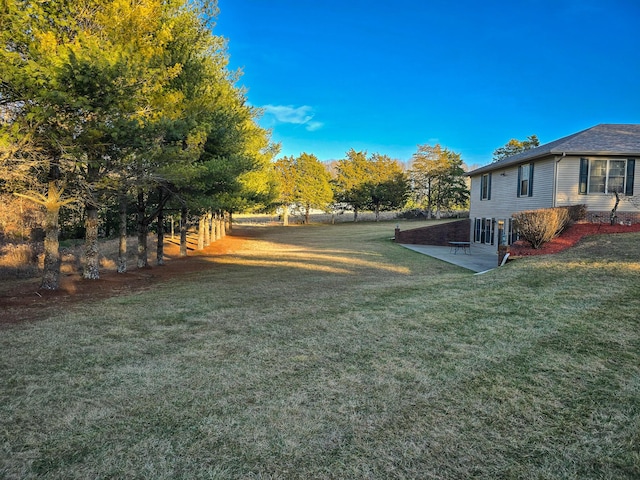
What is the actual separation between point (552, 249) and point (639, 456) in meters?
10.5

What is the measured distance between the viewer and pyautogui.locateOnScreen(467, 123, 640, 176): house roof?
1447cm

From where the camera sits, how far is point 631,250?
10188 millimetres

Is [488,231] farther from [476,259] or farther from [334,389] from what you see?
[334,389]

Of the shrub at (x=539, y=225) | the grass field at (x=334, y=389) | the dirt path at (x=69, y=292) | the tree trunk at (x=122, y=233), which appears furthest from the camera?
the shrub at (x=539, y=225)

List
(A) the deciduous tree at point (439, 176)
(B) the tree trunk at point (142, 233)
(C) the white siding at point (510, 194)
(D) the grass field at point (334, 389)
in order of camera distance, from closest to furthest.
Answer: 1. (D) the grass field at point (334, 389)
2. (B) the tree trunk at point (142, 233)
3. (C) the white siding at point (510, 194)
4. (A) the deciduous tree at point (439, 176)

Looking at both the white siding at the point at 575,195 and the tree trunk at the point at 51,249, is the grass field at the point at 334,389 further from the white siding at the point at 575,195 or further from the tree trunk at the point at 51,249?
the white siding at the point at 575,195

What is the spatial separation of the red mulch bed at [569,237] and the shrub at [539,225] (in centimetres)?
20

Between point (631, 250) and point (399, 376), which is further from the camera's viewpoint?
point (631, 250)

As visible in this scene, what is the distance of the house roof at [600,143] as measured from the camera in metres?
14.5

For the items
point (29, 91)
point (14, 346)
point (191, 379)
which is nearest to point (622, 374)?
point (191, 379)

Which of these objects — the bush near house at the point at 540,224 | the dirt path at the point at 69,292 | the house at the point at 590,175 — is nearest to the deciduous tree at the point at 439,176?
the house at the point at 590,175

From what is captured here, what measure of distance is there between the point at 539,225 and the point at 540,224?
5cm

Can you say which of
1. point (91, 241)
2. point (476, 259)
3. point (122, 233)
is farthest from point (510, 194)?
point (91, 241)

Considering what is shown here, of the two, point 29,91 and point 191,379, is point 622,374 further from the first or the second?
point 29,91
